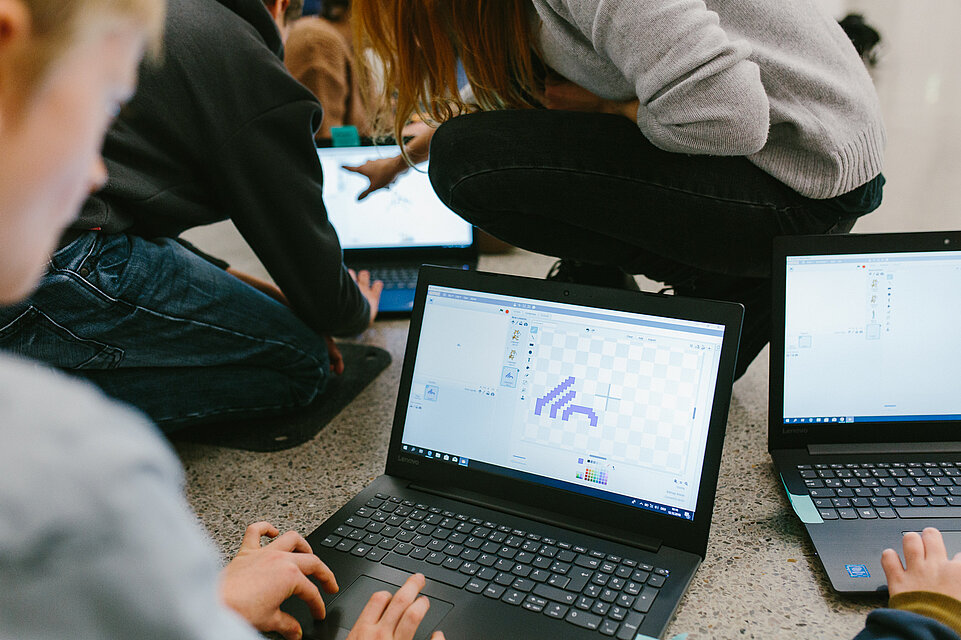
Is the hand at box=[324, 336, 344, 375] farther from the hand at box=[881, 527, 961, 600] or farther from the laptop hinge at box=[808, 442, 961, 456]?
the hand at box=[881, 527, 961, 600]

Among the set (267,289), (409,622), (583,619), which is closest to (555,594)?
(583,619)

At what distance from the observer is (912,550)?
25.6 inches

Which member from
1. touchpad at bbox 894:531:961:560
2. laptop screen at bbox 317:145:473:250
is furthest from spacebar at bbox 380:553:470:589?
laptop screen at bbox 317:145:473:250

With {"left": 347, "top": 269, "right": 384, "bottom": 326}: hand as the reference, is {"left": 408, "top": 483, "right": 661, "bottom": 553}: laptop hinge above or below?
above

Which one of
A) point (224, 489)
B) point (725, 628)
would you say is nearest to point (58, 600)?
point (725, 628)

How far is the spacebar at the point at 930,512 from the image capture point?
76 cm

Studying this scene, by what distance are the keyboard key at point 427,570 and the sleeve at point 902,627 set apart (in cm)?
36

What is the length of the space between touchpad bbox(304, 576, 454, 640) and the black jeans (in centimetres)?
59

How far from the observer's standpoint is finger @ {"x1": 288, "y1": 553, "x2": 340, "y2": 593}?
68 centimetres

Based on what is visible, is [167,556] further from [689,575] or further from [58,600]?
[689,575]

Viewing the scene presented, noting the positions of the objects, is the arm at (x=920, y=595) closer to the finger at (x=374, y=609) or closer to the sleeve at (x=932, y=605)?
the sleeve at (x=932, y=605)

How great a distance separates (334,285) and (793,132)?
2.39 feet

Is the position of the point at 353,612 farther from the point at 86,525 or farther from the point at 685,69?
the point at 685,69

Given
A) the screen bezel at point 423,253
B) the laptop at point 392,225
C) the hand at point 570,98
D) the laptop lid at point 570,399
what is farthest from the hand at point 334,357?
the hand at point 570,98
